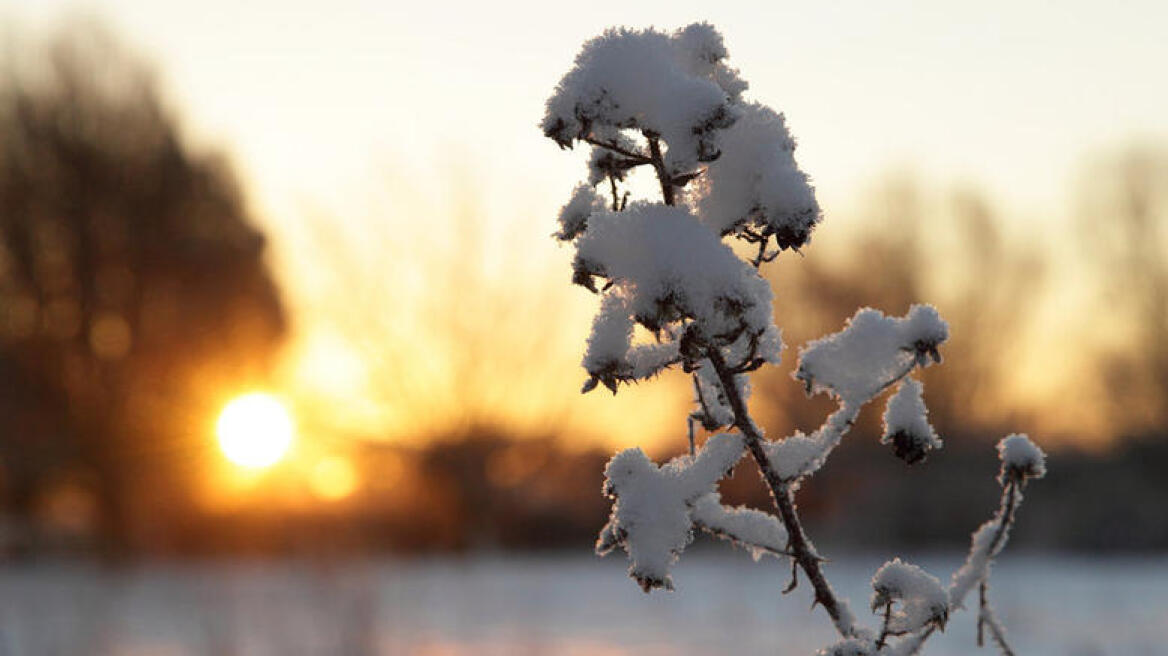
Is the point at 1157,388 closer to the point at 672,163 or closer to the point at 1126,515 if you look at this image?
the point at 1126,515

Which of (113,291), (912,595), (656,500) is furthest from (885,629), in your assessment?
(113,291)

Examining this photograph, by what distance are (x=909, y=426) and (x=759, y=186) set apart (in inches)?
14.2

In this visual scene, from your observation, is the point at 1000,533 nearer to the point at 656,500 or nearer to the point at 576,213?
the point at 656,500

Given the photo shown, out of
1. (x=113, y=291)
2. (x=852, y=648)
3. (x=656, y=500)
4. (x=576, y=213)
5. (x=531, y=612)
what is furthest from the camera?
(x=113, y=291)

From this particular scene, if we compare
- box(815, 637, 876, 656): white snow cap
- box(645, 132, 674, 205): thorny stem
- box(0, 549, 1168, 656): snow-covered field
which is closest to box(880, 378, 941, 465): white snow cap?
box(815, 637, 876, 656): white snow cap

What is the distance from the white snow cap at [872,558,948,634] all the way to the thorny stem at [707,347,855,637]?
0.06m

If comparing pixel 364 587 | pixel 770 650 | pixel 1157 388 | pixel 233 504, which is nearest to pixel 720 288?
pixel 364 587

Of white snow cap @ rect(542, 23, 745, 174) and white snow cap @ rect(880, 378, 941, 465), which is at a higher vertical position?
white snow cap @ rect(542, 23, 745, 174)

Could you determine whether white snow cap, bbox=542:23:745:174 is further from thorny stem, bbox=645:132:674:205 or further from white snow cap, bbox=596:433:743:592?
white snow cap, bbox=596:433:743:592

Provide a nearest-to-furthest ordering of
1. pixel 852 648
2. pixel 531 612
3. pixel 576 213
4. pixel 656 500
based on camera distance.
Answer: pixel 852 648
pixel 656 500
pixel 576 213
pixel 531 612

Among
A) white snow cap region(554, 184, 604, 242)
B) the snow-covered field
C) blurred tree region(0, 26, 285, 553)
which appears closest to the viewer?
white snow cap region(554, 184, 604, 242)

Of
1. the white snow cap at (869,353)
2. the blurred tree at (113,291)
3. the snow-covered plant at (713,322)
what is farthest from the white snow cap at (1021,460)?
the blurred tree at (113,291)

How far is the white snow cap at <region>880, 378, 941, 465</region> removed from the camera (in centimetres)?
140

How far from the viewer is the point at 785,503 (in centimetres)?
130
